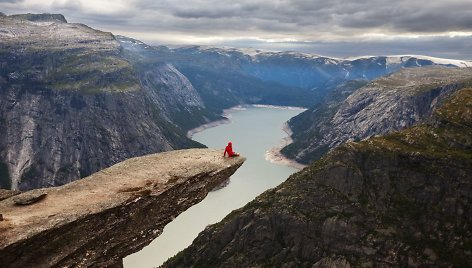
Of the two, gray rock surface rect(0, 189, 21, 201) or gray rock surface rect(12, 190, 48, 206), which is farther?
gray rock surface rect(0, 189, 21, 201)

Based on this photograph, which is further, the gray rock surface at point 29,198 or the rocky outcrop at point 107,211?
the gray rock surface at point 29,198

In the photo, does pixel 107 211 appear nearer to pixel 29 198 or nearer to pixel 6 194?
pixel 29 198

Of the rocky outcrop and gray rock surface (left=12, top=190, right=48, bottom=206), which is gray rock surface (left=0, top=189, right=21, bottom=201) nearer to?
the rocky outcrop

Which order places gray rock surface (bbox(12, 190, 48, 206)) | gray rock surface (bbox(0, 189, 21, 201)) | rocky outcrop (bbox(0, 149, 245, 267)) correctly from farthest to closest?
gray rock surface (bbox(0, 189, 21, 201))
gray rock surface (bbox(12, 190, 48, 206))
rocky outcrop (bbox(0, 149, 245, 267))

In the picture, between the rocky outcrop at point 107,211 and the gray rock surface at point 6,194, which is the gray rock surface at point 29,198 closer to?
the rocky outcrop at point 107,211

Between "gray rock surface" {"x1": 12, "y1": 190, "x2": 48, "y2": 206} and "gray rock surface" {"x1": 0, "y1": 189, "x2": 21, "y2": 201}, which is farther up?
"gray rock surface" {"x1": 12, "y1": 190, "x2": 48, "y2": 206}

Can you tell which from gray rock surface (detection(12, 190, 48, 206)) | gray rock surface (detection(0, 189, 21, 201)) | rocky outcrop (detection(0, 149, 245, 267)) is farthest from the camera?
gray rock surface (detection(0, 189, 21, 201))

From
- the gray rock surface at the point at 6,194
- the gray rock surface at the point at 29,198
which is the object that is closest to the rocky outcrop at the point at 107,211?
the gray rock surface at the point at 29,198

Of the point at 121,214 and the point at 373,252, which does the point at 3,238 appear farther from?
the point at 373,252

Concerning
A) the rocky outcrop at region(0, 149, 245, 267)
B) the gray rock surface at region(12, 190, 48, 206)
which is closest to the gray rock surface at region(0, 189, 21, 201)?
the rocky outcrop at region(0, 149, 245, 267)
